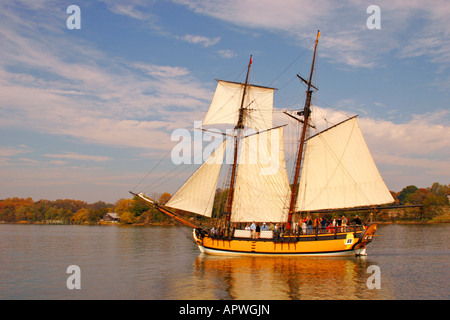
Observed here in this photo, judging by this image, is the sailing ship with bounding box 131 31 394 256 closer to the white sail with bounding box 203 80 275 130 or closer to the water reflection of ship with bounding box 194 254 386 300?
the white sail with bounding box 203 80 275 130

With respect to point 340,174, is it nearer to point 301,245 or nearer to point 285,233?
point 285,233

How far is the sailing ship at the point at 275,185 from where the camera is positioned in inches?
1484

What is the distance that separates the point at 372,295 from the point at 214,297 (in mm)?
8968

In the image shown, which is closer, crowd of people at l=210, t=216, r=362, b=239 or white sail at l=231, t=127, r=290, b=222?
crowd of people at l=210, t=216, r=362, b=239

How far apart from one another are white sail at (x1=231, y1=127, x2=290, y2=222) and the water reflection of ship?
5.99 m

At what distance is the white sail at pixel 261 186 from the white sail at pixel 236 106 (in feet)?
11.9

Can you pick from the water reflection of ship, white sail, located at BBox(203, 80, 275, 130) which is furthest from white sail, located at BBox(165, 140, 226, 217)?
white sail, located at BBox(203, 80, 275, 130)

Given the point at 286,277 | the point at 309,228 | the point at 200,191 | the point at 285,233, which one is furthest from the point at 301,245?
the point at 200,191

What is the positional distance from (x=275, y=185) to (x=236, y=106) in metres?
10.9

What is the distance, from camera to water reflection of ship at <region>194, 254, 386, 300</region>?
834 inches
